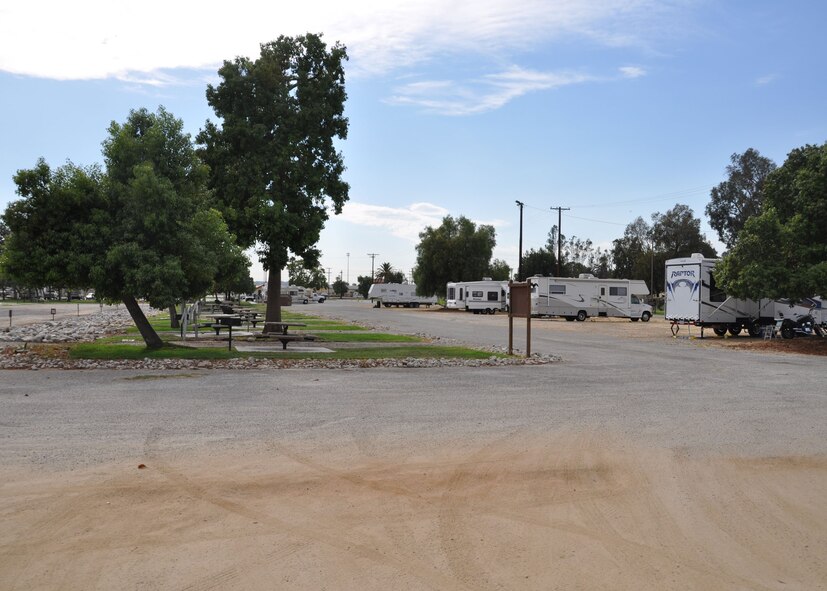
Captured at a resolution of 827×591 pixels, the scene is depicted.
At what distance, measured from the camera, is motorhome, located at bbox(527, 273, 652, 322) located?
4700 cm

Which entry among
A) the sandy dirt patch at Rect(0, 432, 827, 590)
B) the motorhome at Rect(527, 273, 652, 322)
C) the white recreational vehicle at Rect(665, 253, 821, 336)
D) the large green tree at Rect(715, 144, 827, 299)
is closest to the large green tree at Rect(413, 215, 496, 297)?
the motorhome at Rect(527, 273, 652, 322)

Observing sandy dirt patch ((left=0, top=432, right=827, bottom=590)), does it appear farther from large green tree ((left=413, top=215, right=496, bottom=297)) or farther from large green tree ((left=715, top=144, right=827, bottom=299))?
large green tree ((left=413, top=215, right=496, bottom=297))

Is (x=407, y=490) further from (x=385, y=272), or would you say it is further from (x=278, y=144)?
(x=385, y=272)

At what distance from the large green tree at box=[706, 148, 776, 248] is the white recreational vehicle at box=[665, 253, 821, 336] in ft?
153

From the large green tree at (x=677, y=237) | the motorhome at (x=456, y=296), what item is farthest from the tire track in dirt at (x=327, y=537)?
the large green tree at (x=677, y=237)

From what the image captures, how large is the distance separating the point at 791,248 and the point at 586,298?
22899mm

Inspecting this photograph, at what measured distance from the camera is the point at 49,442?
288 inches

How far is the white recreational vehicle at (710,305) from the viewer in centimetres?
3023

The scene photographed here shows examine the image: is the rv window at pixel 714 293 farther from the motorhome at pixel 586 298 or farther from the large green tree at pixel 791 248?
the motorhome at pixel 586 298

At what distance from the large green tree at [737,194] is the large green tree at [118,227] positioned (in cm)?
6966

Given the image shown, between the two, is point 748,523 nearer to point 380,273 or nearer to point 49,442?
point 49,442

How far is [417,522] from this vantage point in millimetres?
5031

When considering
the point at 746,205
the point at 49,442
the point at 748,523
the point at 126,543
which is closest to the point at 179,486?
the point at 126,543

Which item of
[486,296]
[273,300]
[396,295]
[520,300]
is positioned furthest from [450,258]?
[520,300]
